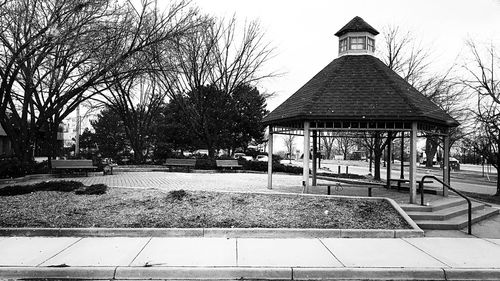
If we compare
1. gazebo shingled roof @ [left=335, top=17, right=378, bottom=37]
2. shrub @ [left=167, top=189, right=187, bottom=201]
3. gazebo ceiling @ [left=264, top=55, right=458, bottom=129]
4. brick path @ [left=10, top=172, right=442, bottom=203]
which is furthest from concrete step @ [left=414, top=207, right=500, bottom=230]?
gazebo shingled roof @ [left=335, top=17, right=378, bottom=37]

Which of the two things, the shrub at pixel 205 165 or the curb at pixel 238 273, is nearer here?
the curb at pixel 238 273

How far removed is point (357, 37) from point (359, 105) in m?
4.19

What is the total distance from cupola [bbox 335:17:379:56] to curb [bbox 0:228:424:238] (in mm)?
8255

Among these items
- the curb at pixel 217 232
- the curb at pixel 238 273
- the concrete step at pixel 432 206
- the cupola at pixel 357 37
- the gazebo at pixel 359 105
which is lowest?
the curb at pixel 238 273

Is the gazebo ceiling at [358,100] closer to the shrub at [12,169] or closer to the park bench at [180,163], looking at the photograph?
the park bench at [180,163]

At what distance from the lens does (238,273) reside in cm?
604

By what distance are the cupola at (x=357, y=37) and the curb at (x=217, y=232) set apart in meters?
8.25

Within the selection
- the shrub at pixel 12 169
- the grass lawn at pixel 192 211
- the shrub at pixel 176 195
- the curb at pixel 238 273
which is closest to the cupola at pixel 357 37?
the grass lawn at pixel 192 211

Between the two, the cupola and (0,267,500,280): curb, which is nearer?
(0,267,500,280): curb

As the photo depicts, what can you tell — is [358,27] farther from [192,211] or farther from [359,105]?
[192,211]

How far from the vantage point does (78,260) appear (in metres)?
6.46

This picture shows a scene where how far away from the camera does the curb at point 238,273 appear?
5977 mm

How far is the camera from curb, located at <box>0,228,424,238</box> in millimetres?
8070

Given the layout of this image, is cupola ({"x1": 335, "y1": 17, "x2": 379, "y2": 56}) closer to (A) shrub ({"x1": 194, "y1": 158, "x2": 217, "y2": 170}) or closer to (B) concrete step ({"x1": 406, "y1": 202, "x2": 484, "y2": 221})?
(B) concrete step ({"x1": 406, "y1": 202, "x2": 484, "y2": 221})
